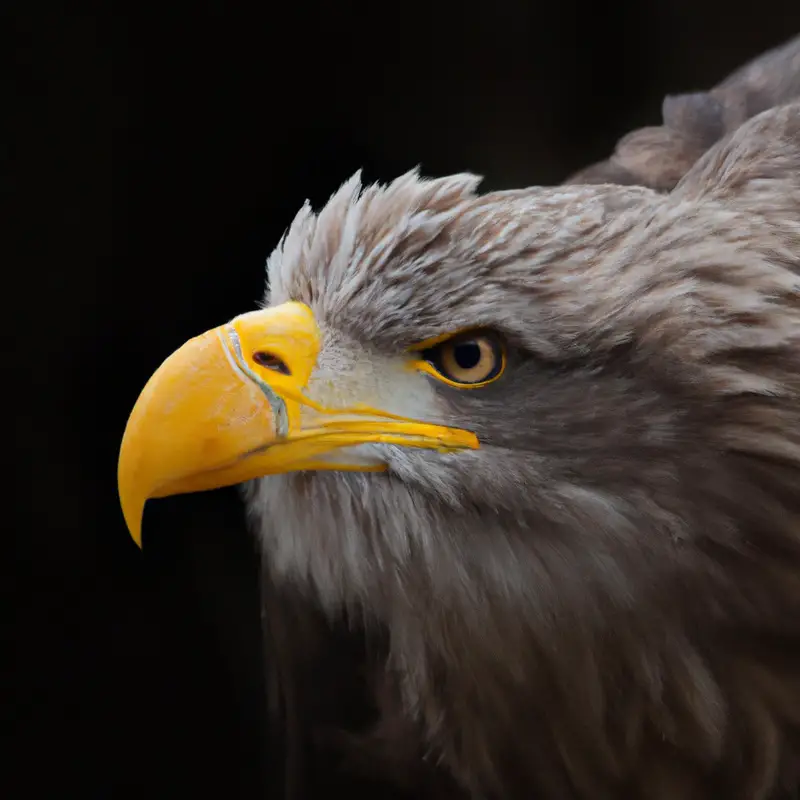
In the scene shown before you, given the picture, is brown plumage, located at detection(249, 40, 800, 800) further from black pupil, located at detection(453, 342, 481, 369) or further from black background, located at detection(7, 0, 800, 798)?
black background, located at detection(7, 0, 800, 798)

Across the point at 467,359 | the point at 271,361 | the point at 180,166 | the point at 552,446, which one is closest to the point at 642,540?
the point at 552,446

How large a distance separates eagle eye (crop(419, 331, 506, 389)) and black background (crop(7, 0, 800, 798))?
299 millimetres

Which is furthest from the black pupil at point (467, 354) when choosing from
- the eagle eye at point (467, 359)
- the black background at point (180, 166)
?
the black background at point (180, 166)

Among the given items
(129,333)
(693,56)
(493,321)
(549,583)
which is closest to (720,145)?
(693,56)

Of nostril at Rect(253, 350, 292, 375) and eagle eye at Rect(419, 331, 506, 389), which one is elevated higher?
nostril at Rect(253, 350, 292, 375)

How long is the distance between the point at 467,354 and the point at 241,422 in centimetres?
20

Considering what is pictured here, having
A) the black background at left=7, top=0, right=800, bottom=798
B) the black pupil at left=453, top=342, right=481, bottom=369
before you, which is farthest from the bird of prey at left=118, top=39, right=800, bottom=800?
the black background at left=7, top=0, right=800, bottom=798

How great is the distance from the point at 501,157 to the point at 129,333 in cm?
50

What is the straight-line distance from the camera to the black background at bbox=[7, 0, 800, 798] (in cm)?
97

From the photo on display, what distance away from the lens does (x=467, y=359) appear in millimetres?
716

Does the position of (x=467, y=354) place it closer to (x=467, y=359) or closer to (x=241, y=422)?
(x=467, y=359)

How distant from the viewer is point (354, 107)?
99 cm

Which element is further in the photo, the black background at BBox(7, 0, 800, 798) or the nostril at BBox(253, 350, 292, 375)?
the black background at BBox(7, 0, 800, 798)

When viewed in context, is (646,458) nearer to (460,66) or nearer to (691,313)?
(691,313)
